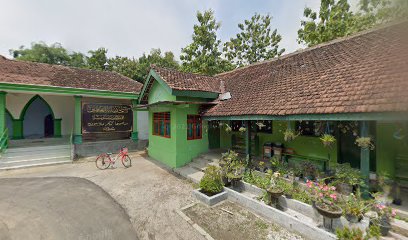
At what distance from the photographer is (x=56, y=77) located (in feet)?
41.3

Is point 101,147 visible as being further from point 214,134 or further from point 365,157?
point 365,157

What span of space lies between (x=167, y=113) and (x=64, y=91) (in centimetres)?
707

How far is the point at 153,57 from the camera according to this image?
29.4 metres

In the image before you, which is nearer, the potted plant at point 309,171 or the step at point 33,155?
the potted plant at point 309,171

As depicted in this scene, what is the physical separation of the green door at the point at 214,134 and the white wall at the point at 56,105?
1287 centimetres

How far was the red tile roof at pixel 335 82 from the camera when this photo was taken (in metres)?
4.43

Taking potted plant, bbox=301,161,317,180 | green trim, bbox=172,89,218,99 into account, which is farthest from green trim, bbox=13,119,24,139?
potted plant, bbox=301,161,317,180

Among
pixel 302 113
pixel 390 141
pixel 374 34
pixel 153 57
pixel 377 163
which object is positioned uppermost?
pixel 153 57

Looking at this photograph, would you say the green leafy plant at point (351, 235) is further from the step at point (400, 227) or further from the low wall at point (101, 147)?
the low wall at point (101, 147)

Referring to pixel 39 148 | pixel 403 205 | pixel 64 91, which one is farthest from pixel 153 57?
pixel 403 205

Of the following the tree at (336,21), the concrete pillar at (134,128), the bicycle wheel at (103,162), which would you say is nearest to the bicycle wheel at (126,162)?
the bicycle wheel at (103,162)

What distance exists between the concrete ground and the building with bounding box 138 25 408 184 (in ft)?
4.99

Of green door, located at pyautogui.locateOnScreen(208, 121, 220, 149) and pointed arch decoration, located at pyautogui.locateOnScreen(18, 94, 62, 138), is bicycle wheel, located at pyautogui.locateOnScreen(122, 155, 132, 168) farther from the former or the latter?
pointed arch decoration, located at pyautogui.locateOnScreen(18, 94, 62, 138)

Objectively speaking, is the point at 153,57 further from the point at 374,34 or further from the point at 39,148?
the point at 374,34
